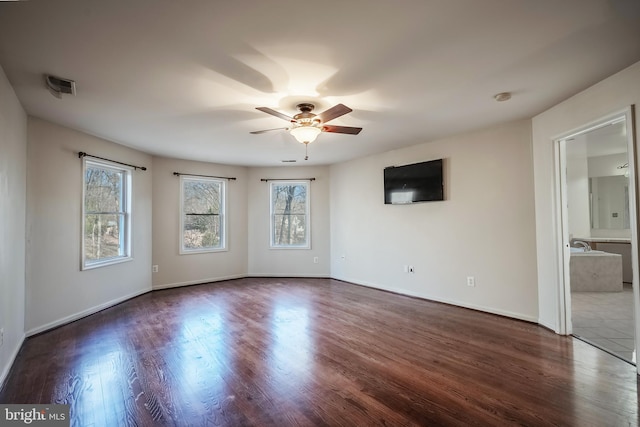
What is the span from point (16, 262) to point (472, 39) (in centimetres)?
430

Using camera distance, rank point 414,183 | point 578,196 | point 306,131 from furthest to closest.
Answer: point 578,196 < point 414,183 < point 306,131

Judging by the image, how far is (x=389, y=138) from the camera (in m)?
4.37

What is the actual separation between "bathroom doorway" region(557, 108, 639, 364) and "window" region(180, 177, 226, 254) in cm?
561

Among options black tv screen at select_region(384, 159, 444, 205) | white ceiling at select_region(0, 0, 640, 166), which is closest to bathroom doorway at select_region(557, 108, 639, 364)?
white ceiling at select_region(0, 0, 640, 166)

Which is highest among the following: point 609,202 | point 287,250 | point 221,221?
point 609,202

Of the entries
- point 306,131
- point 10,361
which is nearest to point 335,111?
point 306,131

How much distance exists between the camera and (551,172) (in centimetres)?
328

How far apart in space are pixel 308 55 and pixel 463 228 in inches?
128

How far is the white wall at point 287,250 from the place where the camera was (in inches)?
254

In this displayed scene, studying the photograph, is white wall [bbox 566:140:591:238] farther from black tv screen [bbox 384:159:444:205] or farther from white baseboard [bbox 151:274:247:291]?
white baseboard [bbox 151:274:247:291]

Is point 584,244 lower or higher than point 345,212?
lower

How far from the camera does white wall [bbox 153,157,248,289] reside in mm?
5433

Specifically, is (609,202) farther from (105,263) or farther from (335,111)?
(105,263)

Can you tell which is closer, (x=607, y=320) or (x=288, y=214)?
(x=607, y=320)
